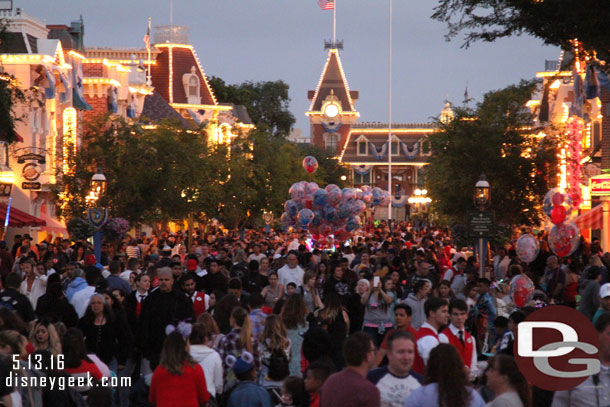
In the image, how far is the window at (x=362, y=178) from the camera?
132 meters

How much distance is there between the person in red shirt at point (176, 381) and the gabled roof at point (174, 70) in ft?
217

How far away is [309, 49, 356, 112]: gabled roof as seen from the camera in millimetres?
135125

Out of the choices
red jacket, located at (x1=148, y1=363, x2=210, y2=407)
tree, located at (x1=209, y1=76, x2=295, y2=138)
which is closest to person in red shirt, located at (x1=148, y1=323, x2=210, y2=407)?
red jacket, located at (x1=148, y1=363, x2=210, y2=407)

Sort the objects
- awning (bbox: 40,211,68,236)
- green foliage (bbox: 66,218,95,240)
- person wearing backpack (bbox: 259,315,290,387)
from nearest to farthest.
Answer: person wearing backpack (bbox: 259,315,290,387), green foliage (bbox: 66,218,95,240), awning (bbox: 40,211,68,236)

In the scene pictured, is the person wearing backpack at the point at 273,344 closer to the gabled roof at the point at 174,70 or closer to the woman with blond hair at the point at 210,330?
the woman with blond hair at the point at 210,330

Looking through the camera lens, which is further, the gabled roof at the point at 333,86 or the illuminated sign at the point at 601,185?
the gabled roof at the point at 333,86

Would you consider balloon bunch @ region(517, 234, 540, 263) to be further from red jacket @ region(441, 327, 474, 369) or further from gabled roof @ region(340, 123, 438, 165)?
gabled roof @ region(340, 123, 438, 165)

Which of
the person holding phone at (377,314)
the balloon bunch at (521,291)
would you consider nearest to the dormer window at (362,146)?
the balloon bunch at (521,291)

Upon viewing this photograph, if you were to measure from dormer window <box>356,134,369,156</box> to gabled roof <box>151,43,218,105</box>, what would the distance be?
5671 centimetres

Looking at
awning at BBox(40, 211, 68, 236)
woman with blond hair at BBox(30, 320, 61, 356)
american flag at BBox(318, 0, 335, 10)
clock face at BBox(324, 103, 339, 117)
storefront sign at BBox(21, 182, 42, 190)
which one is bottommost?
awning at BBox(40, 211, 68, 236)

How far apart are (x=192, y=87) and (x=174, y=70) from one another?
1.57 meters

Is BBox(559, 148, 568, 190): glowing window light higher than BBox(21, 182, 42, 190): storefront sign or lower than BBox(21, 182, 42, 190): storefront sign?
higher

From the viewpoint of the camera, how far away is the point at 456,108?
41.7 m

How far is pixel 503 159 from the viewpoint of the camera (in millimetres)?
38625
